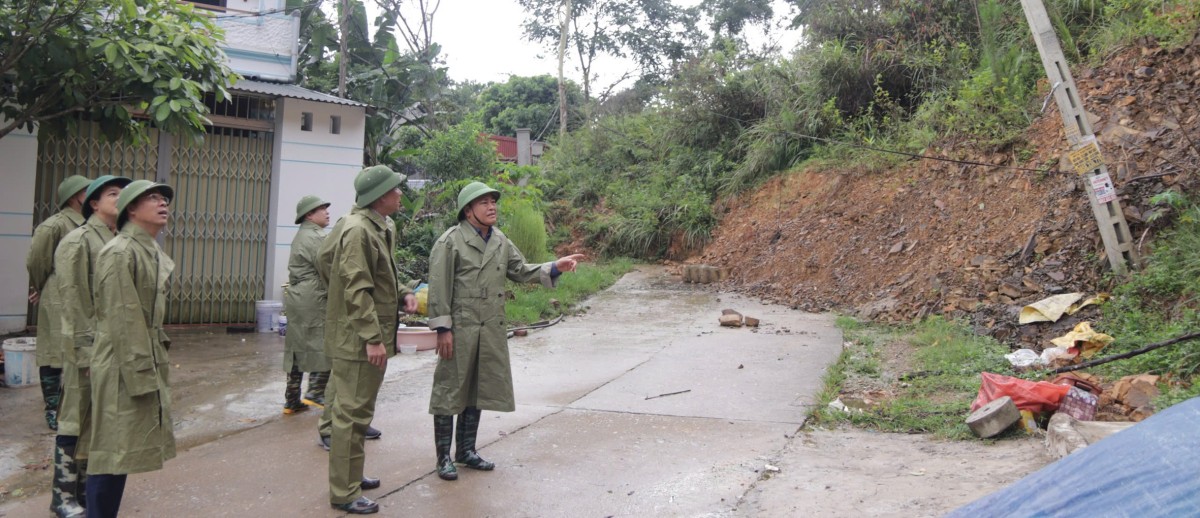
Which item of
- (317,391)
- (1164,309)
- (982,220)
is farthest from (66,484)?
(982,220)

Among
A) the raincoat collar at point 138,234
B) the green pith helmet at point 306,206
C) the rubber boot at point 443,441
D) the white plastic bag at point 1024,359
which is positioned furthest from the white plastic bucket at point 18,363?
the white plastic bag at point 1024,359

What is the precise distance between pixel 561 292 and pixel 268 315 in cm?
444

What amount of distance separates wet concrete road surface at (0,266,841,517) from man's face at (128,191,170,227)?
4.95ft

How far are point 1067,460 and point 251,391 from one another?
6.14 m

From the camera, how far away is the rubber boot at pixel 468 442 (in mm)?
4648

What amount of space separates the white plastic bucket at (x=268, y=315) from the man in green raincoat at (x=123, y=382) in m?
6.41

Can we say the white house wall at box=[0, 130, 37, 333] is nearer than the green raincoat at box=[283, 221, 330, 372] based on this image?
No

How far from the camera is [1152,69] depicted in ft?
30.0

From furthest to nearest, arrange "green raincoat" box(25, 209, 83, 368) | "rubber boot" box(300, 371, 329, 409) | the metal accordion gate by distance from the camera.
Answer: the metal accordion gate, "rubber boot" box(300, 371, 329, 409), "green raincoat" box(25, 209, 83, 368)

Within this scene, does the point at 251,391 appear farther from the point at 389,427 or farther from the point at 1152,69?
the point at 1152,69

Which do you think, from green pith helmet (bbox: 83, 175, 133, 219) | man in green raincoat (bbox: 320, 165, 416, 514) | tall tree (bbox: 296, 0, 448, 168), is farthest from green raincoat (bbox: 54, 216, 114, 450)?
tall tree (bbox: 296, 0, 448, 168)

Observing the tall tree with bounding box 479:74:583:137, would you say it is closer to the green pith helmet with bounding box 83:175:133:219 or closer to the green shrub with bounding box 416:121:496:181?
the green shrub with bounding box 416:121:496:181

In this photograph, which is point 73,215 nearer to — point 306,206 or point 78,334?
point 306,206

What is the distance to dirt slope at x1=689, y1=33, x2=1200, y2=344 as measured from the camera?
8.16 metres
